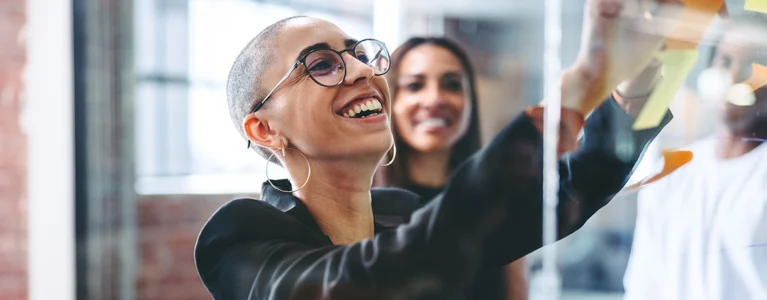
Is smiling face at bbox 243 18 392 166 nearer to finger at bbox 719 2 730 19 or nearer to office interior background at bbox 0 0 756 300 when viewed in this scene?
office interior background at bbox 0 0 756 300

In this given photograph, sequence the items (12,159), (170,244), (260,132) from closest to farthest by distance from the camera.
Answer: (260,132) < (170,244) < (12,159)

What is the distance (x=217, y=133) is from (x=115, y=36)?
37cm

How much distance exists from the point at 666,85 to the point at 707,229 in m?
0.21

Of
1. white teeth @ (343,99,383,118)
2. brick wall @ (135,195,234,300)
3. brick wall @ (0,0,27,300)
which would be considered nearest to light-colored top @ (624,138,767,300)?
white teeth @ (343,99,383,118)

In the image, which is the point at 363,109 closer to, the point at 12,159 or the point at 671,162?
the point at 671,162

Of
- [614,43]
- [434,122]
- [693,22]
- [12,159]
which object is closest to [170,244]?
[12,159]

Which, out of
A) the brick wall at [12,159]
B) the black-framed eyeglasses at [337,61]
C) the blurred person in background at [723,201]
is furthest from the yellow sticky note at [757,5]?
the brick wall at [12,159]

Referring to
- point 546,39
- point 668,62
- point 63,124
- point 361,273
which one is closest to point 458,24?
point 546,39

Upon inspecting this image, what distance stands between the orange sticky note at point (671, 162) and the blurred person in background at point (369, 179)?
3 cm

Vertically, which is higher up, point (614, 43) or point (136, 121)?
point (614, 43)

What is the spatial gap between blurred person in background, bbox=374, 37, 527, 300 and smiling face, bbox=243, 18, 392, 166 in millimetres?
31

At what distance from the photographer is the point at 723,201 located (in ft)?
3.28

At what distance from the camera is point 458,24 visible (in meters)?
1.08

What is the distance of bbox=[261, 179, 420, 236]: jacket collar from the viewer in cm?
110
